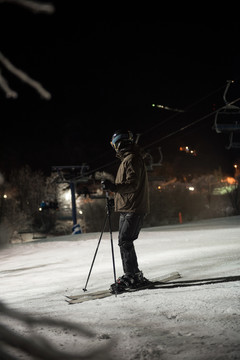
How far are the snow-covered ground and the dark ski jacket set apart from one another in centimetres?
110

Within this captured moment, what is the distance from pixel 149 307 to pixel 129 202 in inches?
58.0

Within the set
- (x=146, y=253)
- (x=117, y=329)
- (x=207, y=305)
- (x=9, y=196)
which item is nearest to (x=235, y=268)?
(x=207, y=305)

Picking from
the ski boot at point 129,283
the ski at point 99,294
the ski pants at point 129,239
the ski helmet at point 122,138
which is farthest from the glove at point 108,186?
the ski at point 99,294

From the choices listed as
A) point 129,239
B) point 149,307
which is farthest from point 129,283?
point 149,307

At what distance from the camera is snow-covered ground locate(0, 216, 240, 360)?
2795 millimetres

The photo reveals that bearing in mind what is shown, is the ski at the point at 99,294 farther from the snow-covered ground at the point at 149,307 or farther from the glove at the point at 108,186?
the glove at the point at 108,186

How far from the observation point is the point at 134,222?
494 centimetres

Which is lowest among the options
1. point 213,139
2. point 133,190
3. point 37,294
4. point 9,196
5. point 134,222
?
point 37,294

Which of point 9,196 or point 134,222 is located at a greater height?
point 9,196

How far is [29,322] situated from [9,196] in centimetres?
5033

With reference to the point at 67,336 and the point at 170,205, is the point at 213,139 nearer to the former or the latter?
the point at 170,205

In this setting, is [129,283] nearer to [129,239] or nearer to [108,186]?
[129,239]

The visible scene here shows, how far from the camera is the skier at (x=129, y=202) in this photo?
489 centimetres

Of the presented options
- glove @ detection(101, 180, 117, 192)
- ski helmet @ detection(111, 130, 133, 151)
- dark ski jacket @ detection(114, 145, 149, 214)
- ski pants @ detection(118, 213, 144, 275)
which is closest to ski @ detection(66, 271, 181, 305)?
ski pants @ detection(118, 213, 144, 275)
